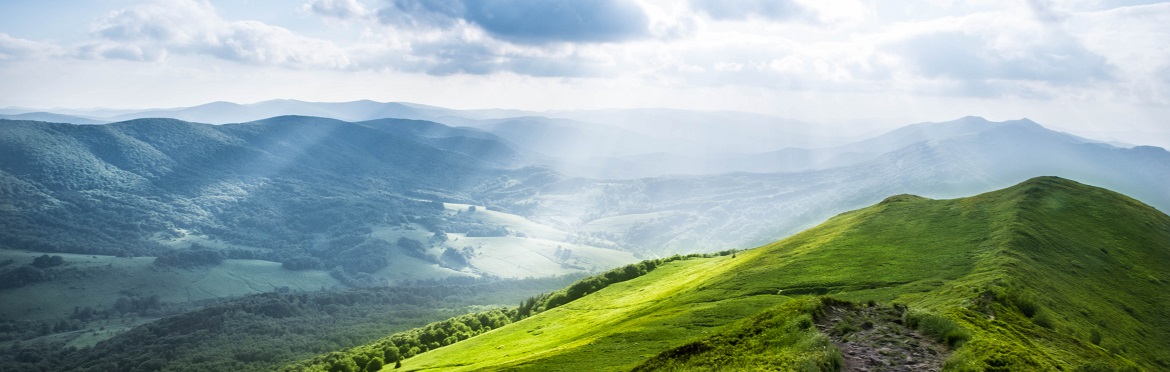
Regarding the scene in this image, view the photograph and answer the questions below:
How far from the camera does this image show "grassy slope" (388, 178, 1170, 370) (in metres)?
41.5

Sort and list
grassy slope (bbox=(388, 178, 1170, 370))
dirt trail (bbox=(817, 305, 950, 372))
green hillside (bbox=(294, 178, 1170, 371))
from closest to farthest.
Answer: dirt trail (bbox=(817, 305, 950, 372)), green hillside (bbox=(294, 178, 1170, 371)), grassy slope (bbox=(388, 178, 1170, 370))

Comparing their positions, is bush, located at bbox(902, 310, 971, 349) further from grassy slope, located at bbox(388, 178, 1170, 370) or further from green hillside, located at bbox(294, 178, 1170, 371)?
grassy slope, located at bbox(388, 178, 1170, 370)

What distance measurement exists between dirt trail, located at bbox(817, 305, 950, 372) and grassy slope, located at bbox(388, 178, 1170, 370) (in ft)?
5.07

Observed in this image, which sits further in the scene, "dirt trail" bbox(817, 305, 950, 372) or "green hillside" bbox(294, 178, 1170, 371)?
"green hillside" bbox(294, 178, 1170, 371)

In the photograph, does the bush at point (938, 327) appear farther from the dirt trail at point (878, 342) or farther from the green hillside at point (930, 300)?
the dirt trail at point (878, 342)

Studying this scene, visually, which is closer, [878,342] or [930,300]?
[878,342]

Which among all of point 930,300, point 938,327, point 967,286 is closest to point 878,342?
point 938,327

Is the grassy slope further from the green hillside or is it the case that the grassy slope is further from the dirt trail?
the dirt trail

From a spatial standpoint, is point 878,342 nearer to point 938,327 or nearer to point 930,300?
point 938,327

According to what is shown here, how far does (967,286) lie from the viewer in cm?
4850

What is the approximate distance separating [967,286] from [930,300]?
365 cm

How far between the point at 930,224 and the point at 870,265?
66.7 ft

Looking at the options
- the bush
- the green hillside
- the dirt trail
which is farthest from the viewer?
→ the green hillside

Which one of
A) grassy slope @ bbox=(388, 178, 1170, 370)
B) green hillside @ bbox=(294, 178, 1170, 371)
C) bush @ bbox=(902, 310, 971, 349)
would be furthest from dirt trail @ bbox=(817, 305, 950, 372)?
grassy slope @ bbox=(388, 178, 1170, 370)
